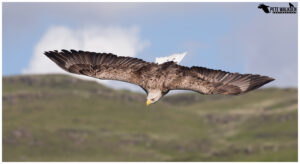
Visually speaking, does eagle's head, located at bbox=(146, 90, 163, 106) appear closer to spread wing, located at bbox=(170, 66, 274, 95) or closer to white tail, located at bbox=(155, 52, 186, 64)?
spread wing, located at bbox=(170, 66, 274, 95)

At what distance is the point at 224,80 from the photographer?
3005 centimetres

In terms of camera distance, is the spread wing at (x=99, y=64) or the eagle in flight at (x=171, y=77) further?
the spread wing at (x=99, y=64)

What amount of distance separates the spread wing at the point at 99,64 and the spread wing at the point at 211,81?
183 centimetres

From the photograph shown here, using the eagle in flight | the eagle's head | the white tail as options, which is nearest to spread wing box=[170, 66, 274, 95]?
the eagle in flight

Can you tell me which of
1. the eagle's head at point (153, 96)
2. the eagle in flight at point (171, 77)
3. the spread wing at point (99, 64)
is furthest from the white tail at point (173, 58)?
the eagle's head at point (153, 96)

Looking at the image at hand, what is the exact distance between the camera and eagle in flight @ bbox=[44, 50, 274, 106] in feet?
96.4

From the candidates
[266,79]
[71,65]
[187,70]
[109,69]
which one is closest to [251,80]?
[266,79]

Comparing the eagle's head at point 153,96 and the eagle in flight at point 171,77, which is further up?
the eagle in flight at point 171,77

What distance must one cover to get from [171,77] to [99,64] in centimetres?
413

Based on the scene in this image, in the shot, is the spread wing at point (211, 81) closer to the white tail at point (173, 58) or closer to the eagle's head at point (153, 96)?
the eagle's head at point (153, 96)

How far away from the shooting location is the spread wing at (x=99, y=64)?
3055 centimetres

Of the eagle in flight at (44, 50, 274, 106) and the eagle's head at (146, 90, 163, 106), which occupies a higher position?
the eagle in flight at (44, 50, 274, 106)

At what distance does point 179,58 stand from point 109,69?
3.43 m

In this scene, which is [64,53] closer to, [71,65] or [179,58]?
[71,65]
